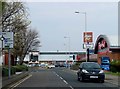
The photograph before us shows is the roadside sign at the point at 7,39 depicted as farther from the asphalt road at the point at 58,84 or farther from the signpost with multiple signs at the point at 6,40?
the asphalt road at the point at 58,84

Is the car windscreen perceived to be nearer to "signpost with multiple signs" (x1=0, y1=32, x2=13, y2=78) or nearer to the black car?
the black car

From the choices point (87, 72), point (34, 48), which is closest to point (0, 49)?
point (87, 72)

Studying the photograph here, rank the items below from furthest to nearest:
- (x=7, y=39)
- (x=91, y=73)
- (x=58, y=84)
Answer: (x=7, y=39), (x=91, y=73), (x=58, y=84)

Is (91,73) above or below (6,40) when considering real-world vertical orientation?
below

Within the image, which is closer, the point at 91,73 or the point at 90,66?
the point at 91,73

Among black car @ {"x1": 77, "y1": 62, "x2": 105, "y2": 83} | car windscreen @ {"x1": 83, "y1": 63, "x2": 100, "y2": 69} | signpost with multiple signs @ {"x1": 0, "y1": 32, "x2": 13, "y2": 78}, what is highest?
signpost with multiple signs @ {"x1": 0, "y1": 32, "x2": 13, "y2": 78}

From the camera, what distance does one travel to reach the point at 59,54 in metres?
168

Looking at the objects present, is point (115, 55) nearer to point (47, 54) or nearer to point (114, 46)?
point (114, 46)

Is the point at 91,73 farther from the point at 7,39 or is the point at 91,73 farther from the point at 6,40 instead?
the point at 6,40

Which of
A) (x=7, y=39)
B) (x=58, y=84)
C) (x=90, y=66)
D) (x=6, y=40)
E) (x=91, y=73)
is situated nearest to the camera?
(x=58, y=84)

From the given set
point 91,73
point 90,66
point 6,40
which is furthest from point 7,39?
point 91,73

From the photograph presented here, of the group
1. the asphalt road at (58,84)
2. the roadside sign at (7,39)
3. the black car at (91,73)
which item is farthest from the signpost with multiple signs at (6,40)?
the black car at (91,73)

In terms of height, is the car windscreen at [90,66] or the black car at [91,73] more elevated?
the car windscreen at [90,66]

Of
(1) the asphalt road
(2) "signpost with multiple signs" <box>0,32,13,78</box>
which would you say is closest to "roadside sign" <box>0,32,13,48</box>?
(2) "signpost with multiple signs" <box>0,32,13,78</box>
